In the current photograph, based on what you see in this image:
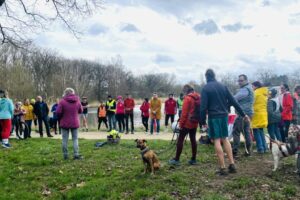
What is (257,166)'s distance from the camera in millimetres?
8586

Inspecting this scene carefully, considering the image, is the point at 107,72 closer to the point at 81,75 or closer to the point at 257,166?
the point at 81,75

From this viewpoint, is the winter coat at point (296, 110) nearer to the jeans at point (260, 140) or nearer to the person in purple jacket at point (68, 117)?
the jeans at point (260, 140)

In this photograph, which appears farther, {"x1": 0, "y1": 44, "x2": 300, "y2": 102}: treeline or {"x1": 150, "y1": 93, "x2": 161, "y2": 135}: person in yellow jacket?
{"x1": 0, "y1": 44, "x2": 300, "y2": 102}: treeline

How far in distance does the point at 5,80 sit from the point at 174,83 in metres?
90.3

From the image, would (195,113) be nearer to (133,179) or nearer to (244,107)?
(244,107)

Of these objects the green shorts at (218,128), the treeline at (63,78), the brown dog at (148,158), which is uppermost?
the treeline at (63,78)

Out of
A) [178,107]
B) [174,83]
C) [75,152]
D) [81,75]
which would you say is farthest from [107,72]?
[75,152]

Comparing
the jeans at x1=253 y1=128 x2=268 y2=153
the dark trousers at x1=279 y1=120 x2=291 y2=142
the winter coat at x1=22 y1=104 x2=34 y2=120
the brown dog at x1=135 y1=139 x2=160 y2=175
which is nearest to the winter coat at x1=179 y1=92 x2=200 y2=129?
the brown dog at x1=135 y1=139 x2=160 y2=175

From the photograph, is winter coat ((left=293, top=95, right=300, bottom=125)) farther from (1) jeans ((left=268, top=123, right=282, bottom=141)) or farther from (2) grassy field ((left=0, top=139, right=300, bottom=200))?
(2) grassy field ((left=0, top=139, right=300, bottom=200))

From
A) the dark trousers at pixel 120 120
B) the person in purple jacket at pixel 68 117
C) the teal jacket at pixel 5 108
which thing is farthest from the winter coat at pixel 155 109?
the person in purple jacket at pixel 68 117

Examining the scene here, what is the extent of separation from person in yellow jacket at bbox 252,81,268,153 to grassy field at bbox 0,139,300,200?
0.55 meters

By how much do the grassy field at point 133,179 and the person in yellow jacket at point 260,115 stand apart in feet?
1.82

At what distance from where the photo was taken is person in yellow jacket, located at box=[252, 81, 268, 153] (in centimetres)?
1030

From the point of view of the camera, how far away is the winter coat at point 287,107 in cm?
1145
